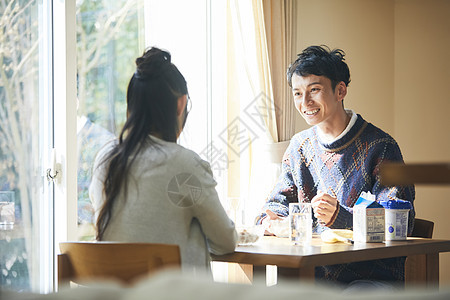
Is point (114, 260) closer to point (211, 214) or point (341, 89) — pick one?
point (211, 214)

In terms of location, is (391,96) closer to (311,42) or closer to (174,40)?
(311,42)

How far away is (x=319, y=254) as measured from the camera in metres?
1.80

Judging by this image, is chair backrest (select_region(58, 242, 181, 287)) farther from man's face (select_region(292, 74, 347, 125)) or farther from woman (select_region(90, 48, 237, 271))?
man's face (select_region(292, 74, 347, 125))

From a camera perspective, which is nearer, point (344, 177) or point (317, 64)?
point (344, 177)

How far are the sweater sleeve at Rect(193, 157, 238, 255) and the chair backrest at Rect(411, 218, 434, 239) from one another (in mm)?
1179

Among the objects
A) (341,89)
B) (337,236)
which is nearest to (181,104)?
(337,236)

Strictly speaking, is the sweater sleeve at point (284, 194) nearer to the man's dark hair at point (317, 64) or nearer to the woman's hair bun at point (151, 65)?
the man's dark hair at point (317, 64)

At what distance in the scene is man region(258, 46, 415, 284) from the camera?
247cm

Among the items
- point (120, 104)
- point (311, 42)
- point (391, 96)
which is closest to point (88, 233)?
point (120, 104)

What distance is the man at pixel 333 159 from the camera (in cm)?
247

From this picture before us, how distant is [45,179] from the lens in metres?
2.89

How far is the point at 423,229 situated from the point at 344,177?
0.42 m

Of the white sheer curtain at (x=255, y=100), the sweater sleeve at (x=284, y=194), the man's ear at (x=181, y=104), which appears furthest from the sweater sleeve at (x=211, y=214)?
the white sheer curtain at (x=255, y=100)

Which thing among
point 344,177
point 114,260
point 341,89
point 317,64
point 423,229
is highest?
point 317,64
